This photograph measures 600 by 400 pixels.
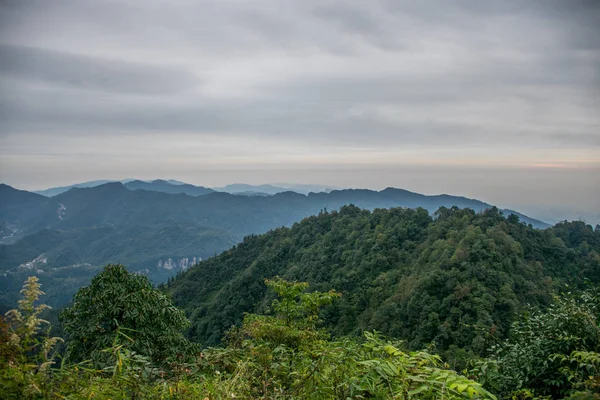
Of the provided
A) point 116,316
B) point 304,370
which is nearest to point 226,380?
point 304,370

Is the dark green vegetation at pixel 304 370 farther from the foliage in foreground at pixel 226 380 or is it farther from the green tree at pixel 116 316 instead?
the green tree at pixel 116 316

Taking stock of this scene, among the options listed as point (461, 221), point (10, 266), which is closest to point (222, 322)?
point (461, 221)

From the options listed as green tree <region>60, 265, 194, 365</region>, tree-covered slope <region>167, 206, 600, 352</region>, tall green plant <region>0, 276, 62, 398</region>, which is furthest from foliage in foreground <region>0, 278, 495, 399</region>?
tree-covered slope <region>167, 206, 600, 352</region>

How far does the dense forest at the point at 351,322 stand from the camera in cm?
204

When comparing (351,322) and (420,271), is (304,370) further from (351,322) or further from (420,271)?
(351,322)

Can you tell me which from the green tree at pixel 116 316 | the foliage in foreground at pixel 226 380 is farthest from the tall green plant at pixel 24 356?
the green tree at pixel 116 316

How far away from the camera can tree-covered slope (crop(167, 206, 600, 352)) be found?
71.1 feet

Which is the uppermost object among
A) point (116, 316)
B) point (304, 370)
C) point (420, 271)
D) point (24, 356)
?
point (24, 356)

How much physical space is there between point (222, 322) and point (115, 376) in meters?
42.6

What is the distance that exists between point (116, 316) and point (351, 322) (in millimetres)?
27636

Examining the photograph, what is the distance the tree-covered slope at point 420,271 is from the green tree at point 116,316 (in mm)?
9083

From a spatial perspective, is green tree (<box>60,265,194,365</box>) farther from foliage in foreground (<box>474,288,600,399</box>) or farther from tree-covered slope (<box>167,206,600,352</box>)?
tree-covered slope (<box>167,206,600,352</box>)

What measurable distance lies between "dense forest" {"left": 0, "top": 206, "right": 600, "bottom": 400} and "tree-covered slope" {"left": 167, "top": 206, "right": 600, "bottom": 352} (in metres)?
0.16

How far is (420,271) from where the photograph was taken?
28750 millimetres
